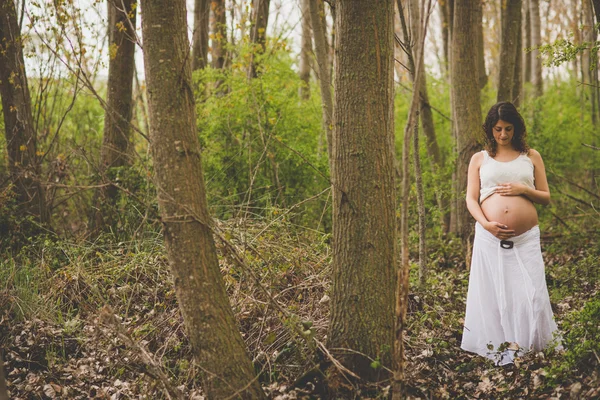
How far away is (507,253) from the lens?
472 centimetres

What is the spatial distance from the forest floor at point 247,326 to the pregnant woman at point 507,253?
0.84 feet

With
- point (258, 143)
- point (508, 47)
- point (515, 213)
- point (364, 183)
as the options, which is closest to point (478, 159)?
point (515, 213)

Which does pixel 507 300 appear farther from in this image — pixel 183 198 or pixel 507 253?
pixel 183 198

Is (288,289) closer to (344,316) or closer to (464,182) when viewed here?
(344,316)

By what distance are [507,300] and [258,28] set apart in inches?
267

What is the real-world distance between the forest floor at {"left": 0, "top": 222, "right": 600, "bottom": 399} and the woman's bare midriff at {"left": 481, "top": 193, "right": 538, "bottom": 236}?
2.49 ft

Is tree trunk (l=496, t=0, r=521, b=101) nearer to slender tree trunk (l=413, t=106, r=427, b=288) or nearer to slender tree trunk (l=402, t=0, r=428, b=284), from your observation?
slender tree trunk (l=402, t=0, r=428, b=284)

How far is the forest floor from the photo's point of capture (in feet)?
13.0

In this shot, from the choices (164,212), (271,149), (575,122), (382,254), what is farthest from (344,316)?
(575,122)

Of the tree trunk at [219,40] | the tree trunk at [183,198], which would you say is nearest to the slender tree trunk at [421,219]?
the tree trunk at [183,198]

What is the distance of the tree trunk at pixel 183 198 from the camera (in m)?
3.42

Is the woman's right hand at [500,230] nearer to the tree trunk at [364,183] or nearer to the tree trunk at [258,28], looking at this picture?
the tree trunk at [364,183]

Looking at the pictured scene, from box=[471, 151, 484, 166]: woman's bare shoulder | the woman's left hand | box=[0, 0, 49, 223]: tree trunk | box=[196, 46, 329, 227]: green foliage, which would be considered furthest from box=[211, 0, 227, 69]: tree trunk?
the woman's left hand

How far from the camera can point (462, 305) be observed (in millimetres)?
5910
